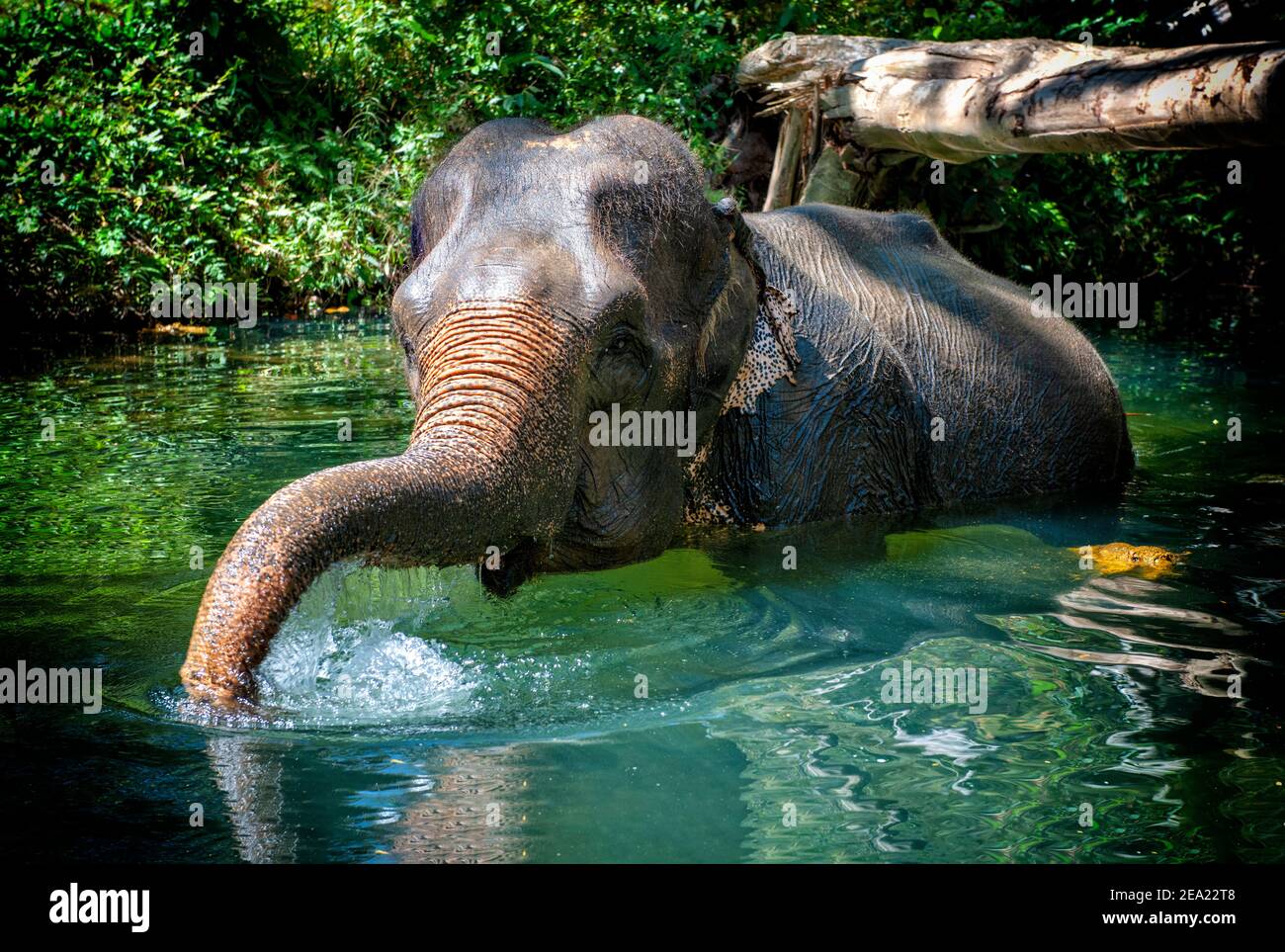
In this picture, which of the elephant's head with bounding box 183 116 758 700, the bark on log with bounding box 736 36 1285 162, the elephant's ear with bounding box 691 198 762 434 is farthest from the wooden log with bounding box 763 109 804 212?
the elephant's head with bounding box 183 116 758 700

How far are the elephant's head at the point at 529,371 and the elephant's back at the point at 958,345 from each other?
3.15 feet

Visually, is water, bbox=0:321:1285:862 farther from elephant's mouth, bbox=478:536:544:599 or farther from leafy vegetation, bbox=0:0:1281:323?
leafy vegetation, bbox=0:0:1281:323

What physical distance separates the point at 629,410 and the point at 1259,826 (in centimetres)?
238

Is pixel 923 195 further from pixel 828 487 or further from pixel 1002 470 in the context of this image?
pixel 828 487

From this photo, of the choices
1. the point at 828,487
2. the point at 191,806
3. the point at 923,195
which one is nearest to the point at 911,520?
the point at 828,487

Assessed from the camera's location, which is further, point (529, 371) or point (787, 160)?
point (787, 160)

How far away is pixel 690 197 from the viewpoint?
5.00m

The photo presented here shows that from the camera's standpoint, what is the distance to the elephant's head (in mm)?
3389

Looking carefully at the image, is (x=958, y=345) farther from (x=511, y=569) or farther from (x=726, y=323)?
(x=511, y=569)

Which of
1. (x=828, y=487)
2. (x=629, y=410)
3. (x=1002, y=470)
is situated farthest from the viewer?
(x=1002, y=470)

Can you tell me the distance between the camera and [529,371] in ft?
13.5

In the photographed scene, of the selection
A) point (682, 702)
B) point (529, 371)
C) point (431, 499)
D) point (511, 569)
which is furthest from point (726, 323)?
point (431, 499)

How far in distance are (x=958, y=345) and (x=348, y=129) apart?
12.2 metres

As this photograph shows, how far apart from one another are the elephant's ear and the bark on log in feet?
8.74
